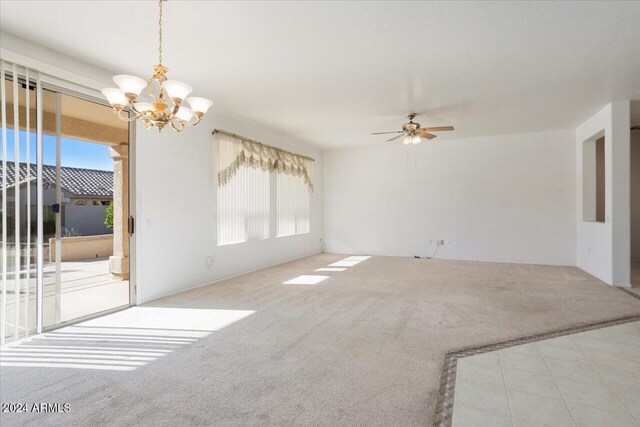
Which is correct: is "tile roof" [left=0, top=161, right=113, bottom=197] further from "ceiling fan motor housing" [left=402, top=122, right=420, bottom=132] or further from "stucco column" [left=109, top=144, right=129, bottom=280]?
"ceiling fan motor housing" [left=402, top=122, right=420, bottom=132]

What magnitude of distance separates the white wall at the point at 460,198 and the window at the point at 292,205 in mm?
1012

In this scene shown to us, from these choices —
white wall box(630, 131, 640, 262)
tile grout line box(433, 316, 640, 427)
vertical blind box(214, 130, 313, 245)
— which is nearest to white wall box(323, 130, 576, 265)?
vertical blind box(214, 130, 313, 245)

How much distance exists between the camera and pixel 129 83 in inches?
97.3

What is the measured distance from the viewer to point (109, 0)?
8.18ft

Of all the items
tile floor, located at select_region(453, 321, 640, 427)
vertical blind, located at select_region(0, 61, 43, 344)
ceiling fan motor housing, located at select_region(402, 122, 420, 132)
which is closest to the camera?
tile floor, located at select_region(453, 321, 640, 427)


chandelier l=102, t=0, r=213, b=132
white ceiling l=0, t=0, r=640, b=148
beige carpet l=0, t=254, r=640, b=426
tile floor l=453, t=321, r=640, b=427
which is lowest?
tile floor l=453, t=321, r=640, b=427

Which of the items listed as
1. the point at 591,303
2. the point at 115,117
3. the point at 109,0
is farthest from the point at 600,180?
the point at 115,117

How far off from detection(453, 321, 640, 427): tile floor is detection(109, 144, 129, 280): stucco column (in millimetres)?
5566

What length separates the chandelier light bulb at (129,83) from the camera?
245cm

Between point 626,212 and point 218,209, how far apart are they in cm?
612

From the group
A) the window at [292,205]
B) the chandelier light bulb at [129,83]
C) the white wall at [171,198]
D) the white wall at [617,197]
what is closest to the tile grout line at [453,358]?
the white wall at [617,197]

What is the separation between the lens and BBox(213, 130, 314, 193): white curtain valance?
17.9 feet

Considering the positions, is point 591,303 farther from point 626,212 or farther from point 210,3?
point 210,3

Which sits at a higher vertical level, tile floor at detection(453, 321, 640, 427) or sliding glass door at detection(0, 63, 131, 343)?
sliding glass door at detection(0, 63, 131, 343)
